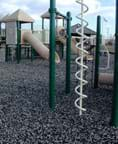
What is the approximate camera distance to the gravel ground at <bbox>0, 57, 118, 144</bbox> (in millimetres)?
3730

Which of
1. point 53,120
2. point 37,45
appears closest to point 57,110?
point 53,120

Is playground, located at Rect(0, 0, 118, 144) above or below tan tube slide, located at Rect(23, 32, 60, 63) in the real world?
below

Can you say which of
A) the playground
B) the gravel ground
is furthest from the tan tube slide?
the gravel ground

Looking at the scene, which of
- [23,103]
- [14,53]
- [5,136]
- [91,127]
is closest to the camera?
[5,136]

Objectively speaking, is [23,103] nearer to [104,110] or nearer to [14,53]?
[104,110]

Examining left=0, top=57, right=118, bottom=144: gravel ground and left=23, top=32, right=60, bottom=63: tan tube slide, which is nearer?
left=0, top=57, right=118, bottom=144: gravel ground

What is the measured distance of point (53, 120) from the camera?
4.53 meters

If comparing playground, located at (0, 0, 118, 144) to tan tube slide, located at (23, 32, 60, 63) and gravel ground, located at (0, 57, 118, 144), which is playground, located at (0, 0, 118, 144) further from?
tan tube slide, located at (23, 32, 60, 63)

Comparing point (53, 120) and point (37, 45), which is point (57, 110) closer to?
point (53, 120)

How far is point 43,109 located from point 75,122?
90 centimetres

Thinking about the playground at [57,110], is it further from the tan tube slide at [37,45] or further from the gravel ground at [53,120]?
the tan tube slide at [37,45]

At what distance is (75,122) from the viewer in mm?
4430

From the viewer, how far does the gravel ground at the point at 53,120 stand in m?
3.73

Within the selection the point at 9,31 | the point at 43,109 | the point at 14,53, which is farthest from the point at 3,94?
the point at 9,31
